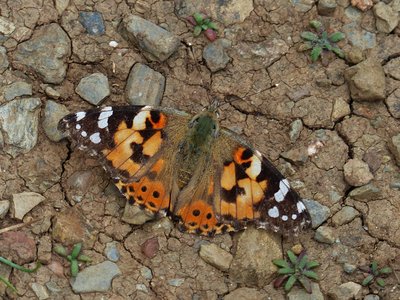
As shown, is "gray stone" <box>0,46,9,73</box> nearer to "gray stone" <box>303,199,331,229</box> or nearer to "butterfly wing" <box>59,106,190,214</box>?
"butterfly wing" <box>59,106,190,214</box>

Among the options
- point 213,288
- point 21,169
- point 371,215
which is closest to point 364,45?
point 371,215

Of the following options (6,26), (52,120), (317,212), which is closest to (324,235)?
(317,212)


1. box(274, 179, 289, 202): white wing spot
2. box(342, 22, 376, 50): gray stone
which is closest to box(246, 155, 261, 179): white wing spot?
box(274, 179, 289, 202): white wing spot

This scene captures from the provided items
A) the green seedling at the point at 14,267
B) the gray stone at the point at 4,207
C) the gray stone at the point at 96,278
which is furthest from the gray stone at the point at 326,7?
the green seedling at the point at 14,267

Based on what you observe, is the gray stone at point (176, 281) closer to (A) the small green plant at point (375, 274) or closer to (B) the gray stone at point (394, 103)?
(A) the small green plant at point (375, 274)

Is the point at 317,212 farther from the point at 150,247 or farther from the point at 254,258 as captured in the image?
the point at 150,247

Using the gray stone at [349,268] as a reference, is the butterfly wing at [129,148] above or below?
above

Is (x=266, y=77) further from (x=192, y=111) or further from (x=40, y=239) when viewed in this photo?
(x=40, y=239)
